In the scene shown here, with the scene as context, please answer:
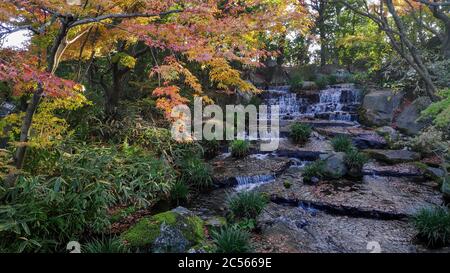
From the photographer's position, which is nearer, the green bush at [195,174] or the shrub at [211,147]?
the green bush at [195,174]

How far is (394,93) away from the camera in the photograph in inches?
571

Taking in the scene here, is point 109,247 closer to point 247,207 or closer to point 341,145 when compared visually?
point 247,207

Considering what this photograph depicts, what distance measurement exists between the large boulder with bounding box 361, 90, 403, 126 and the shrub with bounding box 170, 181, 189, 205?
10151 mm

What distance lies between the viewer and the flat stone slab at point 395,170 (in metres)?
9.20

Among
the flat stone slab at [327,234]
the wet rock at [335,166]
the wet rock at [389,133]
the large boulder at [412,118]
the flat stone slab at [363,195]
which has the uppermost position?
the large boulder at [412,118]

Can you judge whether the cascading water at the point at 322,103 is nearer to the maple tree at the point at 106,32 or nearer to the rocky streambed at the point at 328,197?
the rocky streambed at the point at 328,197

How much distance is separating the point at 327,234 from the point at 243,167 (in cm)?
430

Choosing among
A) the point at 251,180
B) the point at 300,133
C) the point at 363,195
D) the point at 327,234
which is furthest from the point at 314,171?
the point at 300,133

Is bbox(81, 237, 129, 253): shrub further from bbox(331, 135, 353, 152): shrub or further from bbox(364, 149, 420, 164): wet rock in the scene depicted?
bbox(364, 149, 420, 164): wet rock

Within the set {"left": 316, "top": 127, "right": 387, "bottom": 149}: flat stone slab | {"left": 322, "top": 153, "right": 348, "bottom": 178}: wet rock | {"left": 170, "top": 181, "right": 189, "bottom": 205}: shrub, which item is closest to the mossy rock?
{"left": 170, "top": 181, "right": 189, "bottom": 205}: shrub

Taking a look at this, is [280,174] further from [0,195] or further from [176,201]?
[0,195]

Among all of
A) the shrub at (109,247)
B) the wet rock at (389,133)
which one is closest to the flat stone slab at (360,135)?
the wet rock at (389,133)

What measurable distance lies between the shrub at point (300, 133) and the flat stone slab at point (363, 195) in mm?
3107
